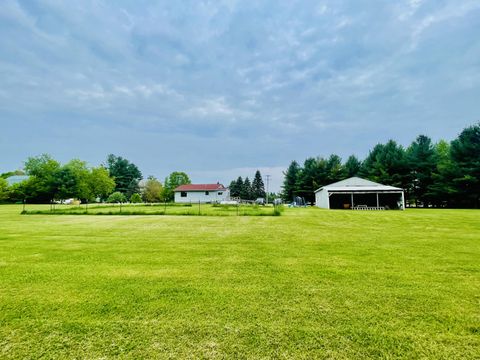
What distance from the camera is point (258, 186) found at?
66.4m

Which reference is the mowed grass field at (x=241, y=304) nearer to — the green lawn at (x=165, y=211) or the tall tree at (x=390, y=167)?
the green lawn at (x=165, y=211)

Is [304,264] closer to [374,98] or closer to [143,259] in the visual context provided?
[143,259]

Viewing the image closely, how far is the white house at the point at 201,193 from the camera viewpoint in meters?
40.9

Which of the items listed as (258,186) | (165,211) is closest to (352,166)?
(258,186)

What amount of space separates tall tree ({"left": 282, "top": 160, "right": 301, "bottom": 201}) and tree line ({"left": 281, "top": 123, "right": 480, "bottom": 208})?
0.27m

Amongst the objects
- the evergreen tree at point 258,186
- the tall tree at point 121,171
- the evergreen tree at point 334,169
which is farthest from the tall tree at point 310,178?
the tall tree at point 121,171

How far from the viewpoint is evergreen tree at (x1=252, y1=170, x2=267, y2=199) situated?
6569 cm

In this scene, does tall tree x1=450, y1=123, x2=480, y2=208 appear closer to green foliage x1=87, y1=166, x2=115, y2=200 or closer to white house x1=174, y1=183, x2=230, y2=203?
white house x1=174, y1=183, x2=230, y2=203

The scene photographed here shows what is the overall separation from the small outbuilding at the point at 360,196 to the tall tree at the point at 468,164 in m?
6.79

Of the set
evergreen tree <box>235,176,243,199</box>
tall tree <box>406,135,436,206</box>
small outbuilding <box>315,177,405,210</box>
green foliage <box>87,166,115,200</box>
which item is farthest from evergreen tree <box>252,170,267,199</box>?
tall tree <box>406,135,436,206</box>

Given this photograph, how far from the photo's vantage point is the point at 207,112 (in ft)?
89.5

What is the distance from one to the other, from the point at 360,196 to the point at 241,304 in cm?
3046

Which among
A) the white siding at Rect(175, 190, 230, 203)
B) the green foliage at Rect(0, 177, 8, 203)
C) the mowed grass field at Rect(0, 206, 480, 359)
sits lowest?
the mowed grass field at Rect(0, 206, 480, 359)

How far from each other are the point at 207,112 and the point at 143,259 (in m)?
24.4
